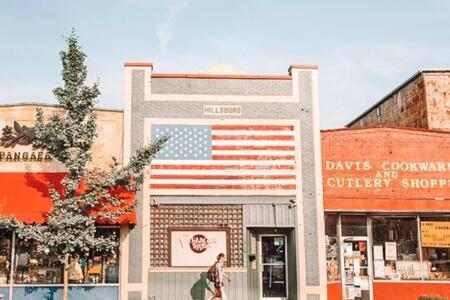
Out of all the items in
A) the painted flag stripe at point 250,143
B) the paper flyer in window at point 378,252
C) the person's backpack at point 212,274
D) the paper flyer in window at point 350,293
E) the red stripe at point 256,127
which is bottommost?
the paper flyer in window at point 350,293

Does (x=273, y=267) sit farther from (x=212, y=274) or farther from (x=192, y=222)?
(x=192, y=222)

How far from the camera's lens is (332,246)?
18.6 metres

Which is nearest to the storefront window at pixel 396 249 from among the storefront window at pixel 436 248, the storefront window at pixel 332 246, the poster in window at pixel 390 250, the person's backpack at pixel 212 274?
the poster in window at pixel 390 250

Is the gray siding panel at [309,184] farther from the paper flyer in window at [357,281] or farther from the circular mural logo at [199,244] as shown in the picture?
Answer: the circular mural logo at [199,244]

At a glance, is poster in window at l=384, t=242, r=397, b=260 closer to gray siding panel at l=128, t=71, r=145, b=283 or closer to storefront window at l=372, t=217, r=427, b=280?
storefront window at l=372, t=217, r=427, b=280

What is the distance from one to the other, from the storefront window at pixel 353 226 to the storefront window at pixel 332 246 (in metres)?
0.30

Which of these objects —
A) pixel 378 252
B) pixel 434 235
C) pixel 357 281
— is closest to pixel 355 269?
pixel 357 281

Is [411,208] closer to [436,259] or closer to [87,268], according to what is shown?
[436,259]

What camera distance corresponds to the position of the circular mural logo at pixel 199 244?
58.9ft

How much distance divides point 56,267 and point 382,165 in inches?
423

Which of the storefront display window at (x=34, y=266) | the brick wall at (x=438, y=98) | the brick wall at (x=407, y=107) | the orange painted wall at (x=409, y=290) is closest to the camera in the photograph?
the storefront display window at (x=34, y=266)

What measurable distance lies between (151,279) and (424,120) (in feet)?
43.1

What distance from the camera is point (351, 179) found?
18797mm

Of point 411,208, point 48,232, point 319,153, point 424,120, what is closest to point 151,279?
point 48,232
